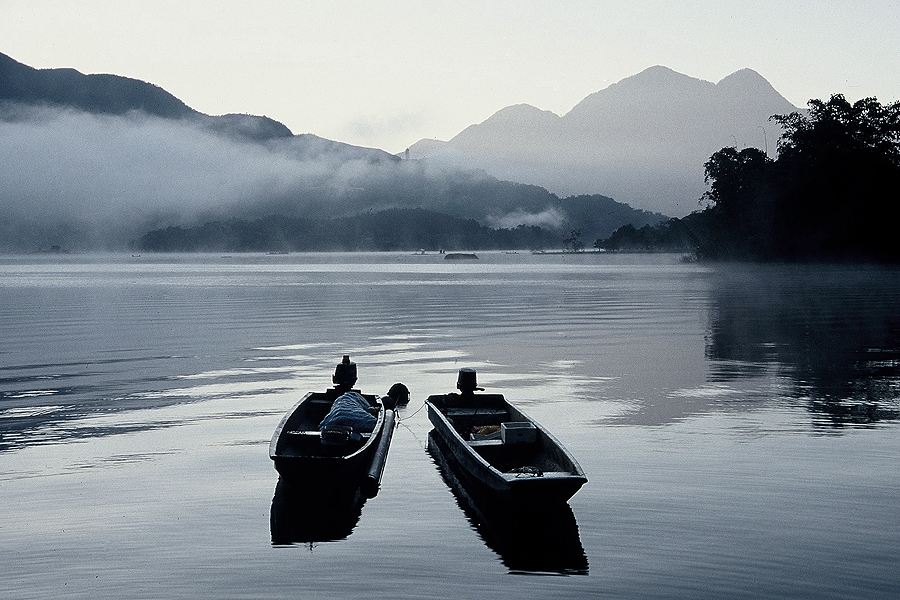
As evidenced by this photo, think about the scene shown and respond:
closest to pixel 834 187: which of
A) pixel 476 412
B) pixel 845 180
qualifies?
pixel 845 180

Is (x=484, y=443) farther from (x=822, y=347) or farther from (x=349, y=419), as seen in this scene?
(x=822, y=347)

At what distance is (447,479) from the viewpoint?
20.1 m

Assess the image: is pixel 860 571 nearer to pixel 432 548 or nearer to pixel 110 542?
pixel 432 548

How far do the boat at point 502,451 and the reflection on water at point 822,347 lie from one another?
9.53 meters

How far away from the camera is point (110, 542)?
15.5 m

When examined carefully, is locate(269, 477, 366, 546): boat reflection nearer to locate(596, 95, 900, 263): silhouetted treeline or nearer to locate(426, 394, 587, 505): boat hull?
locate(426, 394, 587, 505): boat hull

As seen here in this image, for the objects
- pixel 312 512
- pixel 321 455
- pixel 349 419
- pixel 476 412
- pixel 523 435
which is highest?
pixel 523 435

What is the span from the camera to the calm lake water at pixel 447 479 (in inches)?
548

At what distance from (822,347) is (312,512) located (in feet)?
111

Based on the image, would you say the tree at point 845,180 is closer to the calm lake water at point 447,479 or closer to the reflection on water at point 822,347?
the reflection on water at point 822,347

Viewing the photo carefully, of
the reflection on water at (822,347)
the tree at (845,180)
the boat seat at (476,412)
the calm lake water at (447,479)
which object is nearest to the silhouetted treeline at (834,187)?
the tree at (845,180)

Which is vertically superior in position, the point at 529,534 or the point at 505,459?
the point at 505,459

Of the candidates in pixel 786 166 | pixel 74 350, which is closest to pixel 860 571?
pixel 74 350

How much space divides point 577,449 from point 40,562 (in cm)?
1246
